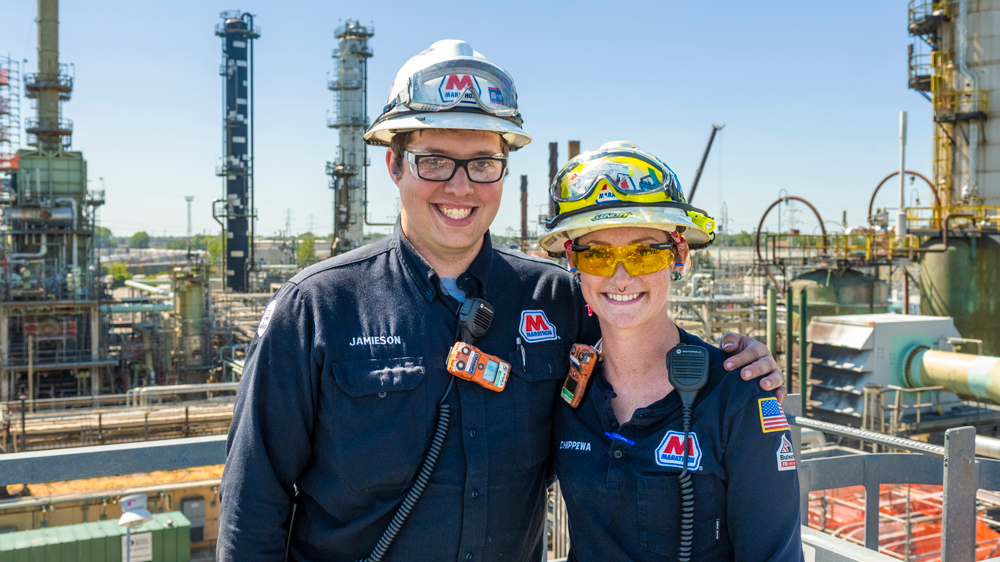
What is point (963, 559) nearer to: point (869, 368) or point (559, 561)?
point (559, 561)

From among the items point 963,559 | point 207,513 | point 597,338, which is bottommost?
point 207,513

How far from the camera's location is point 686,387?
2.14 metres

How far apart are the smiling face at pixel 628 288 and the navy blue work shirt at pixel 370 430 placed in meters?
0.33

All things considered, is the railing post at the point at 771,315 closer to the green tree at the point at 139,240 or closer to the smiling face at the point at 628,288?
the smiling face at the point at 628,288

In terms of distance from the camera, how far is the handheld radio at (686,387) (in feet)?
6.83

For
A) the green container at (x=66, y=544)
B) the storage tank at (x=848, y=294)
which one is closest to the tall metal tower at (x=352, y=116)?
the storage tank at (x=848, y=294)

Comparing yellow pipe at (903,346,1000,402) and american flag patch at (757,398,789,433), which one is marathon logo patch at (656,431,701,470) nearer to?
american flag patch at (757,398,789,433)

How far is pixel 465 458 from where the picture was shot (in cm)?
229

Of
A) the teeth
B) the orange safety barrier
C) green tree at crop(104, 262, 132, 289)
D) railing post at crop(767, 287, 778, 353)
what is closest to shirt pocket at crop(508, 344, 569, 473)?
the teeth

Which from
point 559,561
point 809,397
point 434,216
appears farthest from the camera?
point 809,397

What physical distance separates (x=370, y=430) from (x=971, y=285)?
875 inches

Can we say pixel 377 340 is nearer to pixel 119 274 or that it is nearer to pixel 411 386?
pixel 411 386

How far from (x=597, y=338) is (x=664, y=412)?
530 mm

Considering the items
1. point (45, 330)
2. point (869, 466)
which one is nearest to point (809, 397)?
point (869, 466)
